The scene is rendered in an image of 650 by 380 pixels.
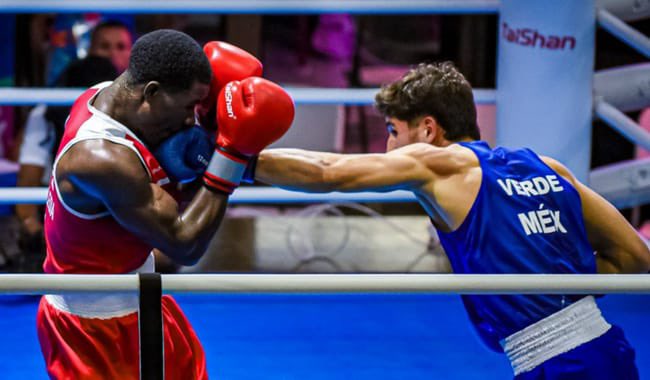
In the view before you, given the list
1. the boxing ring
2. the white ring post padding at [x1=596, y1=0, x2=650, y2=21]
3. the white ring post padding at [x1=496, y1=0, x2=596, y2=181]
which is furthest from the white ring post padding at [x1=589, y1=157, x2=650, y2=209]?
the white ring post padding at [x1=596, y1=0, x2=650, y2=21]

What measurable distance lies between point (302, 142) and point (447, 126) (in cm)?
308

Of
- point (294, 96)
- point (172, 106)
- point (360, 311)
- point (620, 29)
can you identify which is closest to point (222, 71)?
point (172, 106)

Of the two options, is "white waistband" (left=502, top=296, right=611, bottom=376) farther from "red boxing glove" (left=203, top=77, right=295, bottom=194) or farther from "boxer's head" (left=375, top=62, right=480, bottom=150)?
"red boxing glove" (left=203, top=77, right=295, bottom=194)

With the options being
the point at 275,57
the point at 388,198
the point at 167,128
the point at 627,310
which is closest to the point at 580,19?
the point at 388,198

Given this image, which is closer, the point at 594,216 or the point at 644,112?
the point at 594,216

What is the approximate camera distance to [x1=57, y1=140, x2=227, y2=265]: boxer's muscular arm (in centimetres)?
173

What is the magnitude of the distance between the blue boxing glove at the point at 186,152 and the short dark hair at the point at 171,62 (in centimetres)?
9

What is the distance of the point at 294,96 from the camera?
10.3 ft

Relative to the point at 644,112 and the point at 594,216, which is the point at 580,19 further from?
the point at 644,112

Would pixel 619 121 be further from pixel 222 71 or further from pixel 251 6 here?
pixel 222 71

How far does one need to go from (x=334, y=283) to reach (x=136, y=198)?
44 centimetres

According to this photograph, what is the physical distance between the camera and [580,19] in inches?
115

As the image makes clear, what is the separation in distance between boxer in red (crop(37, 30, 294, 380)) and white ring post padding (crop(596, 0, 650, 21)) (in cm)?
160

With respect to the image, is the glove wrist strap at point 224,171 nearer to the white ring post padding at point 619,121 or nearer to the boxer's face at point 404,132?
the boxer's face at point 404,132
